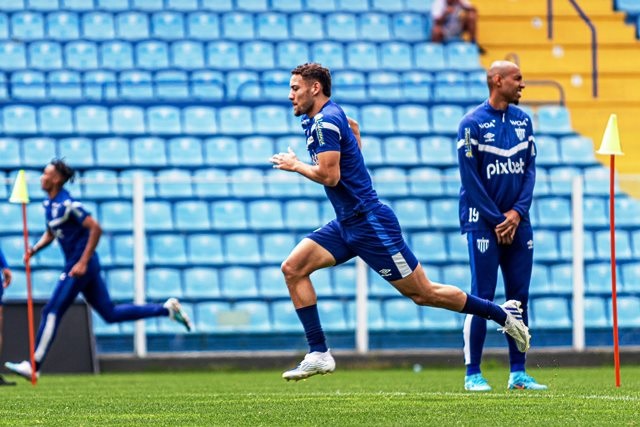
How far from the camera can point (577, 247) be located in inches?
579

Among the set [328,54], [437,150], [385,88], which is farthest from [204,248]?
[328,54]

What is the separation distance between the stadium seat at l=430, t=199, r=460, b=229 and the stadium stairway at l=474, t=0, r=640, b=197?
3.07 metres

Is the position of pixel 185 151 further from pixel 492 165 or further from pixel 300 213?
pixel 492 165

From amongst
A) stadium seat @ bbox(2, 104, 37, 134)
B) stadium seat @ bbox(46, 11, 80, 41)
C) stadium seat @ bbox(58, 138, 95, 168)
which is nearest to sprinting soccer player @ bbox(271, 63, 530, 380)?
stadium seat @ bbox(58, 138, 95, 168)

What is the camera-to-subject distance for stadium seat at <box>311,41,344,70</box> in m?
19.0

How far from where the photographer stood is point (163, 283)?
14.9 meters

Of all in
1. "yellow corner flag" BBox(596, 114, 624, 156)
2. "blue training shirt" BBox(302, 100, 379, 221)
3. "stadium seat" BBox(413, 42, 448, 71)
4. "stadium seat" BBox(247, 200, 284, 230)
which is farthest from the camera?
"stadium seat" BBox(413, 42, 448, 71)

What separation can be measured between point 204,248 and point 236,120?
2.61m

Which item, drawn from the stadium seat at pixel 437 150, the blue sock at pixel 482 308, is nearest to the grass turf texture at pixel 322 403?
the blue sock at pixel 482 308

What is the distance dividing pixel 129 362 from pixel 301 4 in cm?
757

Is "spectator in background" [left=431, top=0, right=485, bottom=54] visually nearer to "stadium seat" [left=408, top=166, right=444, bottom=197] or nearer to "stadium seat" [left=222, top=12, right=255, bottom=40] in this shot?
"stadium seat" [left=222, top=12, right=255, bottom=40]

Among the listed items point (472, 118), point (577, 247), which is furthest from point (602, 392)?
point (577, 247)

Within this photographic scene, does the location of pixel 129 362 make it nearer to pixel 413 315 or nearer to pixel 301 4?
pixel 413 315

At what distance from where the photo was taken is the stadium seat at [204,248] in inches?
601
